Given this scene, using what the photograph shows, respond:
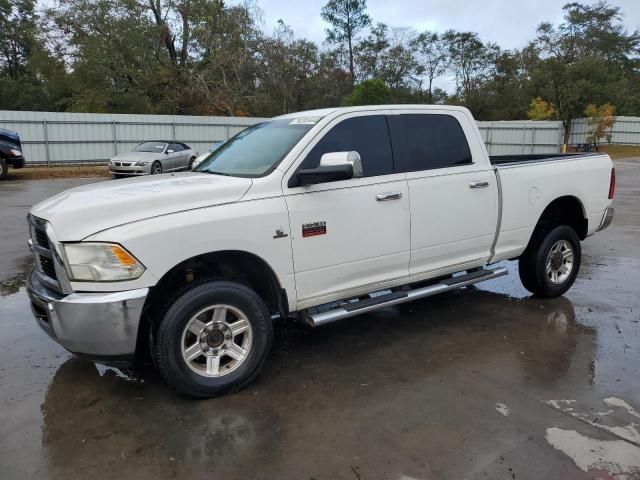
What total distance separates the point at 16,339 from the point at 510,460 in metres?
4.15

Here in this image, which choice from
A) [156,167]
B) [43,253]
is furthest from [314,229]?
[156,167]

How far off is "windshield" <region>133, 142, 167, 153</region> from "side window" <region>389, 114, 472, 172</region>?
16.6 m

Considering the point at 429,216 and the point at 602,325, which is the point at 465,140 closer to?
the point at 429,216

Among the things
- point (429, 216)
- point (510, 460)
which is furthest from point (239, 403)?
point (429, 216)

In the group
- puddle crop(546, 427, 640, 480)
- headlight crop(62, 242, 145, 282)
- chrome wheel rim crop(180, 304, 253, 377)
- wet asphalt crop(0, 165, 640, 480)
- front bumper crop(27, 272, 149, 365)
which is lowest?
puddle crop(546, 427, 640, 480)

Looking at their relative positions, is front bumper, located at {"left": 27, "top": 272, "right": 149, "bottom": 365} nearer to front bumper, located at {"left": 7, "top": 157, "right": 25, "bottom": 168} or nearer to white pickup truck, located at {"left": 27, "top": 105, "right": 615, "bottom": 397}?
white pickup truck, located at {"left": 27, "top": 105, "right": 615, "bottom": 397}

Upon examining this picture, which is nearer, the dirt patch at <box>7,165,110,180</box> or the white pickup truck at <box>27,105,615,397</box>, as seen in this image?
the white pickup truck at <box>27,105,615,397</box>

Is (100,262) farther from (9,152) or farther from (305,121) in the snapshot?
(9,152)

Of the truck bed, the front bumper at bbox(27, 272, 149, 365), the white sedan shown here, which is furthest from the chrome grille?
the white sedan

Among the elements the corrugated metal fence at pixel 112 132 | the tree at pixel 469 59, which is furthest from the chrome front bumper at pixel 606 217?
the tree at pixel 469 59

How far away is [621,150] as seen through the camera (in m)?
38.3

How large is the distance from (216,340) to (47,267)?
4.12 feet

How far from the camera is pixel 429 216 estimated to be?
457cm

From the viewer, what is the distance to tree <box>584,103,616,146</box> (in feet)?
120
